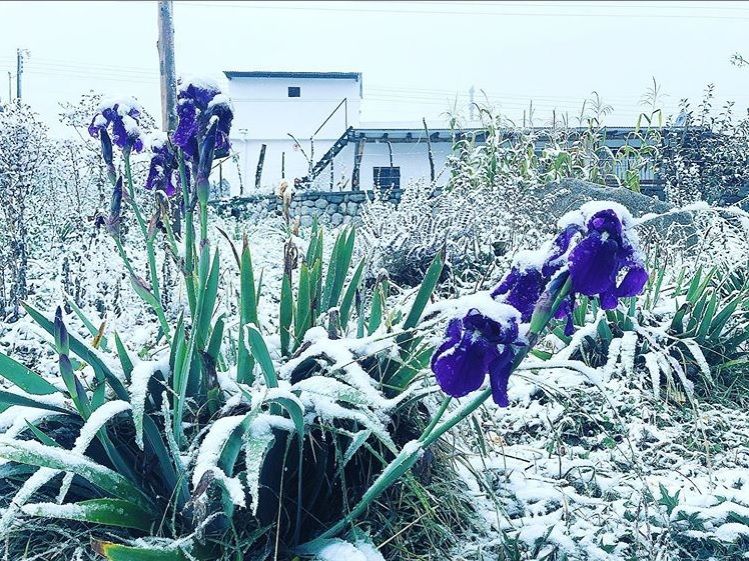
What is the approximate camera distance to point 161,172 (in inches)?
78.1

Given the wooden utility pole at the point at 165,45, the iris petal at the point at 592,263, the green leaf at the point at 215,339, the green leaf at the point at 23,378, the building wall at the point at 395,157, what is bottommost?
the green leaf at the point at 23,378

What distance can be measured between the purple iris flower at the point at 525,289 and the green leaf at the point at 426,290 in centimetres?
45

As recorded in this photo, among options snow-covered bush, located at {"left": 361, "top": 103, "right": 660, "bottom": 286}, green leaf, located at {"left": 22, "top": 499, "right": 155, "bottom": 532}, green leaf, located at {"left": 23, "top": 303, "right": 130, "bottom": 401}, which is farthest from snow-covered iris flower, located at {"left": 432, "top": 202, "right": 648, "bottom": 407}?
snow-covered bush, located at {"left": 361, "top": 103, "right": 660, "bottom": 286}

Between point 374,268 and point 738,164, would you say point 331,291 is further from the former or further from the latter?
point 738,164

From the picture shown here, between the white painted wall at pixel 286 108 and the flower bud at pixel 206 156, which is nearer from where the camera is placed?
the flower bud at pixel 206 156

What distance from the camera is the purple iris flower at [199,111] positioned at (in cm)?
155

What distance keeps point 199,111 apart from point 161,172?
472 mm

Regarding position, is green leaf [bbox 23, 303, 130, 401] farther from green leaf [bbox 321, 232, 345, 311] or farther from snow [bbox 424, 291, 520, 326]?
snow [bbox 424, 291, 520, 326]

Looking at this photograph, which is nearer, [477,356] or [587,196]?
[477,356]

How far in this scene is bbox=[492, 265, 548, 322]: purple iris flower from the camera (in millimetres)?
1296

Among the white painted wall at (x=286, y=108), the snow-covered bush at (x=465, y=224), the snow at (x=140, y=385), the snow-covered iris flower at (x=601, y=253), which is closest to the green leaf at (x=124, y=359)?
the snow at (x=140, y=385)

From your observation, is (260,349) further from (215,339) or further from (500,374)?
(500,374)

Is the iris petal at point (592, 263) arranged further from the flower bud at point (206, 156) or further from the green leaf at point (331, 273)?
the green leaf at point (331, 273)

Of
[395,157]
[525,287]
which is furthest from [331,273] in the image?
[395,157]
